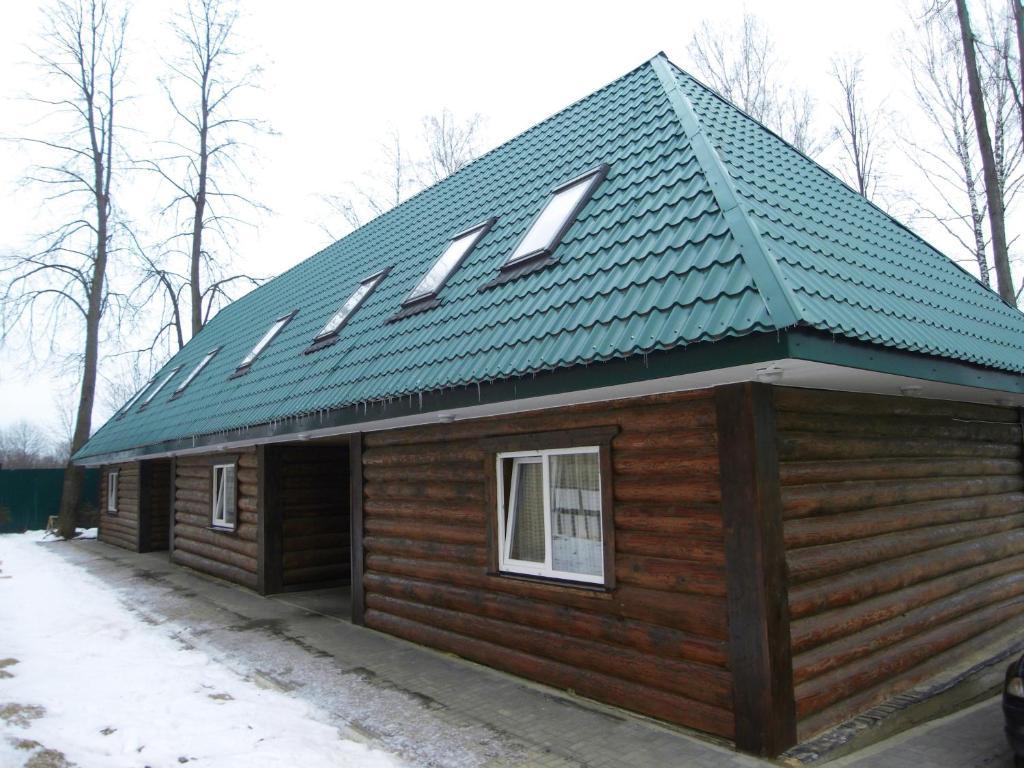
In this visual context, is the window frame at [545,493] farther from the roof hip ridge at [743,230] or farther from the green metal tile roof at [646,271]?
the roof hip ridge at [743,230]

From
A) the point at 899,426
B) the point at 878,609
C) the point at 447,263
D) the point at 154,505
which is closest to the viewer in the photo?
the point at 878,609

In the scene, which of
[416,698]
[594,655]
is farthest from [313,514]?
[594,655]

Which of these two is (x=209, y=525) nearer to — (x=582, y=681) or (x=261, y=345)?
(x=261, y=345)

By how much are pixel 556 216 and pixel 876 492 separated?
3706 millimetres

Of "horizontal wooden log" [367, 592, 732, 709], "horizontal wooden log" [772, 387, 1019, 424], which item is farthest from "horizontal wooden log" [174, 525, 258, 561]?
"horizontal wooden log" [772, 387, 1019, 424]

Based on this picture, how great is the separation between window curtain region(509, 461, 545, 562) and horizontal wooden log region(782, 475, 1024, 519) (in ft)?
6.63

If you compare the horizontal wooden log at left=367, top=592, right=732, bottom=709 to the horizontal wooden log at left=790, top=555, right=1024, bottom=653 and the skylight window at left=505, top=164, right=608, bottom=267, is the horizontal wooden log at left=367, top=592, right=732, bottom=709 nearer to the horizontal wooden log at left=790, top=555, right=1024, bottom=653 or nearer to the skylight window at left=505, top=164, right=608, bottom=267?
the horizontal wooden log at left=790, top=555, right=1024, bottom=653

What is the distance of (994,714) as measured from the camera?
500cm

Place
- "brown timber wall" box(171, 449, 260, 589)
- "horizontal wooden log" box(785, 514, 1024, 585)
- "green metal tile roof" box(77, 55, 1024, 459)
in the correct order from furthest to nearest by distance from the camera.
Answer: "brown timber wall" box(171, 449, 260, 589), "horizontal wooden log" box(785, 514, 1024, 585), "green metal tile roof" box(77, 55, 1024, 459)

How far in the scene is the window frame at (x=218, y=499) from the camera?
11094mm

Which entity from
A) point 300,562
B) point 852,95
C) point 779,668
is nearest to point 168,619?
point 300,562

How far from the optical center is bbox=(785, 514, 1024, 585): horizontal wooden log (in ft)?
14.5

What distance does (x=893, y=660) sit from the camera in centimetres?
505

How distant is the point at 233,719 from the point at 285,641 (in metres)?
2.46
